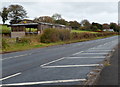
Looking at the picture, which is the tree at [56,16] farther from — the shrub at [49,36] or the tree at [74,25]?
the shrub at [49,36]

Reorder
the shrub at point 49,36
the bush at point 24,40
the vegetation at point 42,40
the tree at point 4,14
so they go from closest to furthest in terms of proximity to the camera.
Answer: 1. the vegetation at point 42,40
2. the bush at point 24,40
3. the shrub at point 49,36
4. the tree at point 4,14

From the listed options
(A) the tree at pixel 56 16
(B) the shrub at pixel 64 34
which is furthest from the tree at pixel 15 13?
(B) the shrub at pixel 64 34

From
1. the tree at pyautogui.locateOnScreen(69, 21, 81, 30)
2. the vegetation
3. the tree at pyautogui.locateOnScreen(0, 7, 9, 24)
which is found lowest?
the vegetation

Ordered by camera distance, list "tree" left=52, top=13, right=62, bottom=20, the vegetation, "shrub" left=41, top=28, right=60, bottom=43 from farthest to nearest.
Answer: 1. "tree" left=52, top=13, right=62, bottom=20
2. "shrub" left=41, top=28, right=60, bottom=43
3. the vegetation

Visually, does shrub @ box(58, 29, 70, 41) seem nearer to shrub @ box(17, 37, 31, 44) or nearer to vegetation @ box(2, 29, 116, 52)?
vegetation @ box(2, 29, 116, 52)

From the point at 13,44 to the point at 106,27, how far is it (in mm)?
131084

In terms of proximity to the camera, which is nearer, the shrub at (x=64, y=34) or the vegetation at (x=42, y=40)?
the vegetation at (x=42, y=40)

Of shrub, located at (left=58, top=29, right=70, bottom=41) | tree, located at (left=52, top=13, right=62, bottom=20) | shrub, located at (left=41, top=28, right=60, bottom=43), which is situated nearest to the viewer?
shrub, located at (left=41, top=28, right=60, bottom=43)

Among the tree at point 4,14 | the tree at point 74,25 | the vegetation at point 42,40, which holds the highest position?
the tree at point 4,14

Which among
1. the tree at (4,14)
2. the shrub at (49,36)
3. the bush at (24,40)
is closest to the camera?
the bush at (24,40)

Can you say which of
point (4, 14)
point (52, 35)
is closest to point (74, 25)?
point (4, 14)

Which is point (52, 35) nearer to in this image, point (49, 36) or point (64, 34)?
point (49, 36)

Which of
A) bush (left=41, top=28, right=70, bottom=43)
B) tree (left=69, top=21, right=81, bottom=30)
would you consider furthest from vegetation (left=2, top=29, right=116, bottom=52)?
tree (left=69, top=21, right=81, bottom=30)

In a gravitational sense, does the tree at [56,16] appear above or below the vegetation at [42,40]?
above
